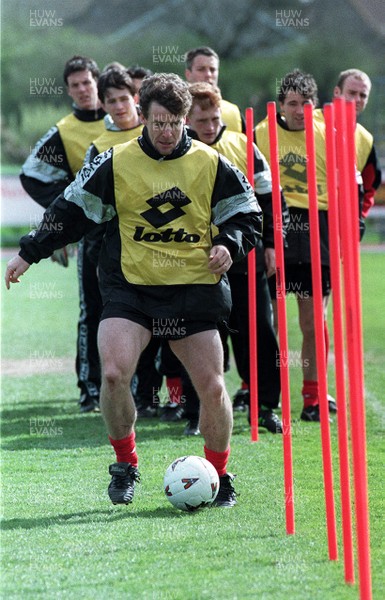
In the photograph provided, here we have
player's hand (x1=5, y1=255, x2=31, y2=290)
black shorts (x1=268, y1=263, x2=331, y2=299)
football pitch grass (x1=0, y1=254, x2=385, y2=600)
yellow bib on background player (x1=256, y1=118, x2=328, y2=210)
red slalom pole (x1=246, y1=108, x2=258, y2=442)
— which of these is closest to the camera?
football pitch grass (x1=0, y1=254, x2=385, y2=600)

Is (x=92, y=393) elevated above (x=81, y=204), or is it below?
below

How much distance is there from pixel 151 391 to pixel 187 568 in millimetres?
4277

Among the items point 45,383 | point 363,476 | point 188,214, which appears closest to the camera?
point 363,476

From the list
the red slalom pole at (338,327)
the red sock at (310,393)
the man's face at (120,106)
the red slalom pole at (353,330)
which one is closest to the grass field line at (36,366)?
the red sock at (310,393)

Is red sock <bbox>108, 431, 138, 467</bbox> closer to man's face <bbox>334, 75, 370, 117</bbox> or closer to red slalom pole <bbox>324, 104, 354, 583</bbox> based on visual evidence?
red slalom pole <bbox>324, 104, 354, 583</bbox>

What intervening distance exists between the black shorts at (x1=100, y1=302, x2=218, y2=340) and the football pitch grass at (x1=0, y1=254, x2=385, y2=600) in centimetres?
95

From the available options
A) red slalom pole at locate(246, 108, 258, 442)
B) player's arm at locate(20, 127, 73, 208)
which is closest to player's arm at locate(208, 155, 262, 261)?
red slalom pole at locate(246, 108, 258, 442)

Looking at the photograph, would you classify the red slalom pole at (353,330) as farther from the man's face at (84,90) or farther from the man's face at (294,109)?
the man's face at (84,90)

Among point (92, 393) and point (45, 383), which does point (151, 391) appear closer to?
point (92, 393)

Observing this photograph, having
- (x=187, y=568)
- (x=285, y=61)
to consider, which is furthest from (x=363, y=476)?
(x=285, y=61)

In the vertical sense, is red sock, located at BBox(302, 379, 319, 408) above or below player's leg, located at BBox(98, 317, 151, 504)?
below

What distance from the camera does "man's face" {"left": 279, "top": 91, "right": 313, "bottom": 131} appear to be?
336 inches

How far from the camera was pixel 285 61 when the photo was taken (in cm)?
6094

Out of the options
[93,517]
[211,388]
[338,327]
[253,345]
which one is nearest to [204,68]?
[253,345]
